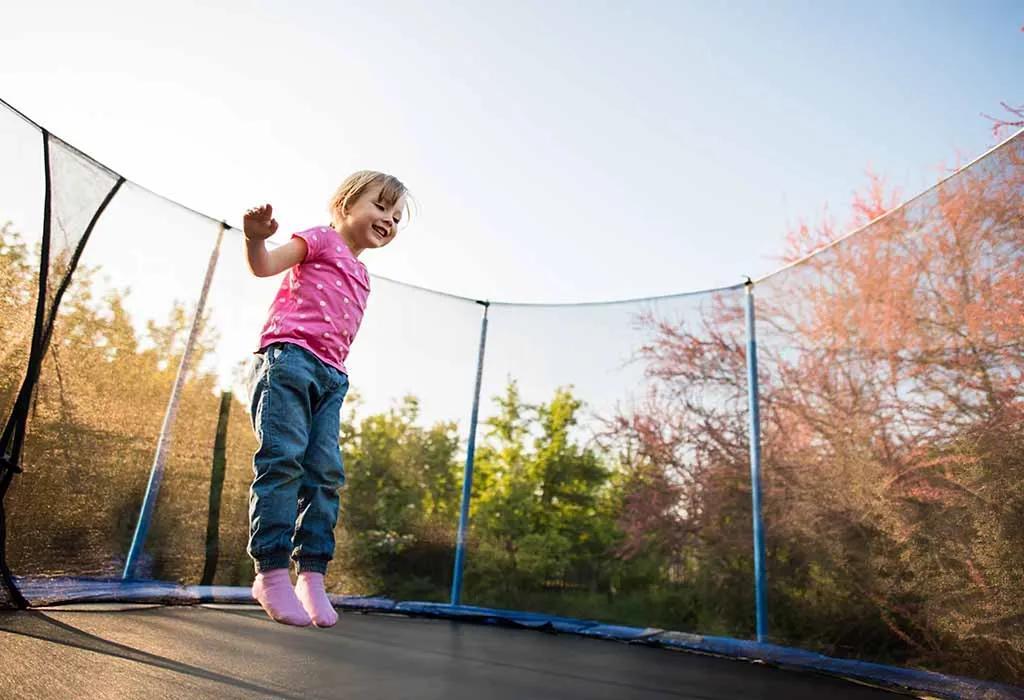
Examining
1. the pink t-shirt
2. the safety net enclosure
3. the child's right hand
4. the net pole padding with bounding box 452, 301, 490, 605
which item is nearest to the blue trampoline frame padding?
the safety net enclosure

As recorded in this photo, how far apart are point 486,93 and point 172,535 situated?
7.20 ft

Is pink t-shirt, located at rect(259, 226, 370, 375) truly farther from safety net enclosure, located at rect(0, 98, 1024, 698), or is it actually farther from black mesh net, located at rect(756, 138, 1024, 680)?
black mesh net, located at rect(756, 138, 1024, 680)

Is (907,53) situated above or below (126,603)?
above

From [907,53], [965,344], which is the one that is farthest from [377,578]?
[907,53]

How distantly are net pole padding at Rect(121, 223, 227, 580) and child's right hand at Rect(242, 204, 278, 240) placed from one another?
1442 mm

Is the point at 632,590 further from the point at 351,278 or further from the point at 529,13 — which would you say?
the point at 529,13

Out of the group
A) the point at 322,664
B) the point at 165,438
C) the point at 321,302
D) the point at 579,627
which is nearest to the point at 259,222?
the point at 321,302

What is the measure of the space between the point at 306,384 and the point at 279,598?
31 cm

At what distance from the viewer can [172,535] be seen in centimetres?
201

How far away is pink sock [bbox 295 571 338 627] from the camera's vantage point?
0.86m

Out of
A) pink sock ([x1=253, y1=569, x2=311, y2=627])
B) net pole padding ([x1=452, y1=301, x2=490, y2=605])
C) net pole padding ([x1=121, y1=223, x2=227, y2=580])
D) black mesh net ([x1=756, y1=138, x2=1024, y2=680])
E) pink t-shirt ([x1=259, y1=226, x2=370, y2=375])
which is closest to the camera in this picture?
pink sock ([x1=253, y1=569, x2=311, y2=627])

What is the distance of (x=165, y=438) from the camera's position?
6.65ft

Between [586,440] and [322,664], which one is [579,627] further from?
[322,664]

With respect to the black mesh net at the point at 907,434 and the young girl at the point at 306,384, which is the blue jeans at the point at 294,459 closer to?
the young girl at the point at 306,384
